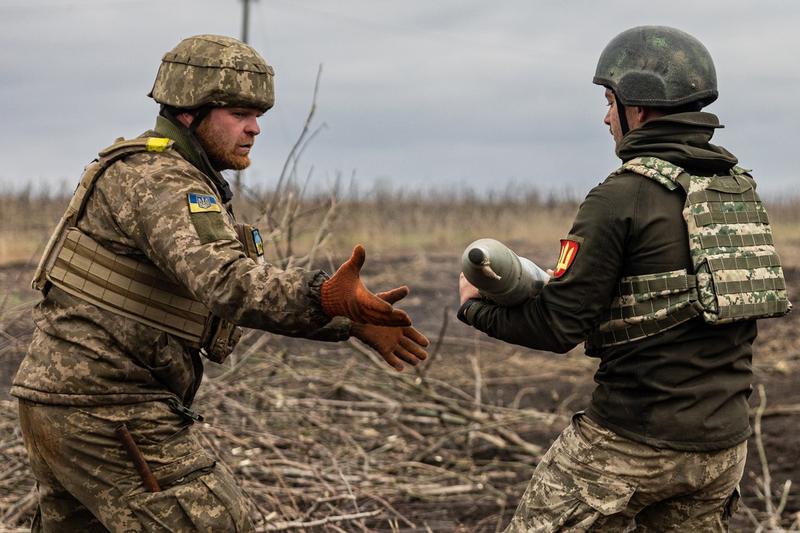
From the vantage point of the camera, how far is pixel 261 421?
778 centimetres

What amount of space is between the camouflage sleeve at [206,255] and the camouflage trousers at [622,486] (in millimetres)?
970

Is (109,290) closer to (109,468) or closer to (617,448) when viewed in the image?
(109,468)

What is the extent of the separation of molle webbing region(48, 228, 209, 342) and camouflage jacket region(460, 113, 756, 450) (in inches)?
45.7

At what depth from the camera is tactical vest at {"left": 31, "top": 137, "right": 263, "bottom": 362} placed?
12.9 ft

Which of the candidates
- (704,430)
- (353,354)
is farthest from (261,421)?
(704,430)

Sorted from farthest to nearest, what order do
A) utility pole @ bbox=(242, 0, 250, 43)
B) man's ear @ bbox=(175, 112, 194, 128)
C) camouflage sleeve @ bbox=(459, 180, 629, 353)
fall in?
utility pole @ bbox=(242, 0, 250, 43)
man's ear @ bbox=(175, 112, 194, 128)
camouflage sleeve @ bbox=(459, 180, 629, 353)

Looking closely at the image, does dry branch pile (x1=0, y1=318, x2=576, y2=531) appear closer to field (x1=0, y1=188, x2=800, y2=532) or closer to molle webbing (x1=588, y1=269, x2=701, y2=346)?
field (x1=0, y1=188, x2=800, y2=532)

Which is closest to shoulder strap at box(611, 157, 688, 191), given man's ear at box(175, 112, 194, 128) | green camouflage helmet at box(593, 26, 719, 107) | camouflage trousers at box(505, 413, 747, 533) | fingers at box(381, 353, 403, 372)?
green camouflage helmet at box(593, 26, 719, 107)

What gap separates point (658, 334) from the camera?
12.9 ft

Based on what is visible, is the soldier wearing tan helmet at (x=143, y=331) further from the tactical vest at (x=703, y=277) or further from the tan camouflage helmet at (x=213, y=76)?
the tactical vest at (x=703, y=277)

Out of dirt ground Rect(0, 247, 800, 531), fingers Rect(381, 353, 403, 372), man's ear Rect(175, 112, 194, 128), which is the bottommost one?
dirt ground Rect(0, 247, 800, 531)

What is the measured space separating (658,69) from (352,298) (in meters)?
1.47

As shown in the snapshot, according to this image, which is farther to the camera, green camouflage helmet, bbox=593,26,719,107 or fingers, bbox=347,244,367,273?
green camouflage helmet, bbox=593,26,719,107

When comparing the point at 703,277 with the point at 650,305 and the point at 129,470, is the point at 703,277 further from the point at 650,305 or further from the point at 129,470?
the point at 129,470
